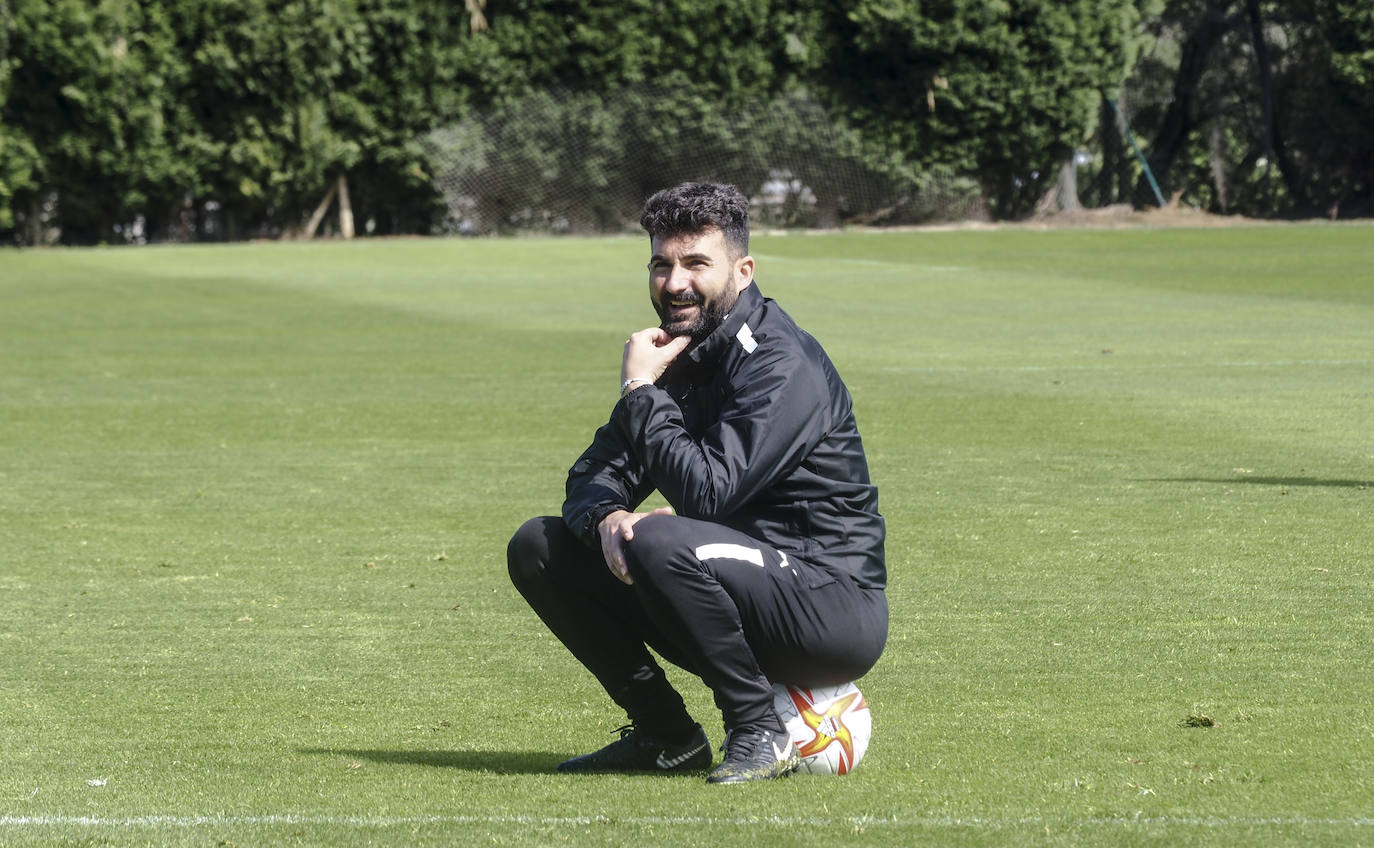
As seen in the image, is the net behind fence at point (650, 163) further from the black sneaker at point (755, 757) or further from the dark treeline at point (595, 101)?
the black sneaker at point (755, 757)

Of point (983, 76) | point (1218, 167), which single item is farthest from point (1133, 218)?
point (1218, 167)

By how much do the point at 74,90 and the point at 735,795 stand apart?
134 ft

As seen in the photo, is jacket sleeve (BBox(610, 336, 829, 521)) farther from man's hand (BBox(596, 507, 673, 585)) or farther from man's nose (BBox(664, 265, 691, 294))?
man's nose (BBox(664, 265, 691, 294))

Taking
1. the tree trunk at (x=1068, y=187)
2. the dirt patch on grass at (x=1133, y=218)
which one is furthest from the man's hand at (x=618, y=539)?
the tree trunk at (x=1068, y=187)

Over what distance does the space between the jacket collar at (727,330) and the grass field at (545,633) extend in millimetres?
1053

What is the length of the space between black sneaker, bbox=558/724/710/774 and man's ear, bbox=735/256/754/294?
1156mm

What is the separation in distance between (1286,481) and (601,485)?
612cm

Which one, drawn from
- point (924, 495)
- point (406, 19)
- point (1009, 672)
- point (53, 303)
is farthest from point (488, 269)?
point (1009, 672)

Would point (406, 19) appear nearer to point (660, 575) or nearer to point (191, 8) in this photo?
point (191, 8)

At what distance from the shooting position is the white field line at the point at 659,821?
412 cm

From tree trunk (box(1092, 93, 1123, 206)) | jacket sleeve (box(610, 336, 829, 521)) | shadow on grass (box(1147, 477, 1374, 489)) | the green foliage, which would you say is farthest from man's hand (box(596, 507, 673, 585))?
tree trunk (box(1092, 93, 1123, 206))

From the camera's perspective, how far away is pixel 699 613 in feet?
14.8

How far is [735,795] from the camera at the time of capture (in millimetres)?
4527

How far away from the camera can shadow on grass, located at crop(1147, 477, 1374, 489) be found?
977 centimetres
